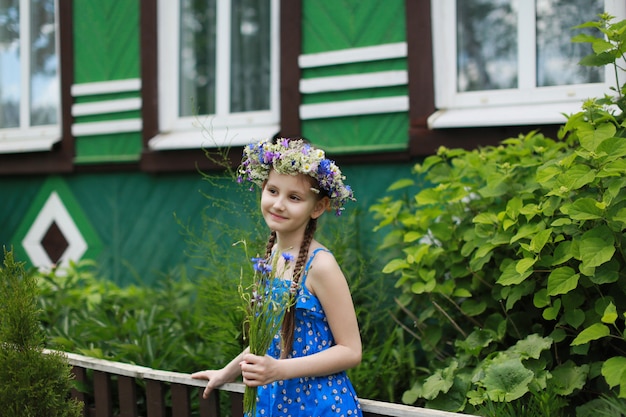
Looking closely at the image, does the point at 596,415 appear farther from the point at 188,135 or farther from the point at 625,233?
the point at 188,135

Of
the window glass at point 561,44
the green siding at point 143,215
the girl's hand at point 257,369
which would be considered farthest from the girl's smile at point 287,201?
the green siding at point 143,215

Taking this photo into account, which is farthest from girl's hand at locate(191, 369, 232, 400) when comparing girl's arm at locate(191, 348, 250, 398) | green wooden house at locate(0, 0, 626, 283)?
green wooden house at locate(0, 0, 626, 283)

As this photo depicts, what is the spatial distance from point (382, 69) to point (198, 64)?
1.84 meters

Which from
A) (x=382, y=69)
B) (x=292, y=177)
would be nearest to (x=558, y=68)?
(x=382, y=69)

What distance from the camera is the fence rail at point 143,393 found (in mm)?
2812

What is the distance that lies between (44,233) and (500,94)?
423cm

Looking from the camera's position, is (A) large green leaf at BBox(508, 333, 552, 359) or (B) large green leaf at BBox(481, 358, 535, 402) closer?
(B) large green leaf at BBox(481, 358, 535, 402)

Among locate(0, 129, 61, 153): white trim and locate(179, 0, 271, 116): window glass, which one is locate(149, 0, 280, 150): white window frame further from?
locate(0, 129, 61, 153): white trim

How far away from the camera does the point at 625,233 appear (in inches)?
106

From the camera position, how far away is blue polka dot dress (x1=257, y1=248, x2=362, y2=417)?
7.51 ft

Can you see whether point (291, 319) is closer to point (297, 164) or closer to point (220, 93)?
point (297, 164)

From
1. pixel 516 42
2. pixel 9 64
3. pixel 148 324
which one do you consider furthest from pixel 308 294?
pixel 9 64

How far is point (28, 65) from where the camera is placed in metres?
6.94

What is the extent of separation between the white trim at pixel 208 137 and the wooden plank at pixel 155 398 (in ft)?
7.97
